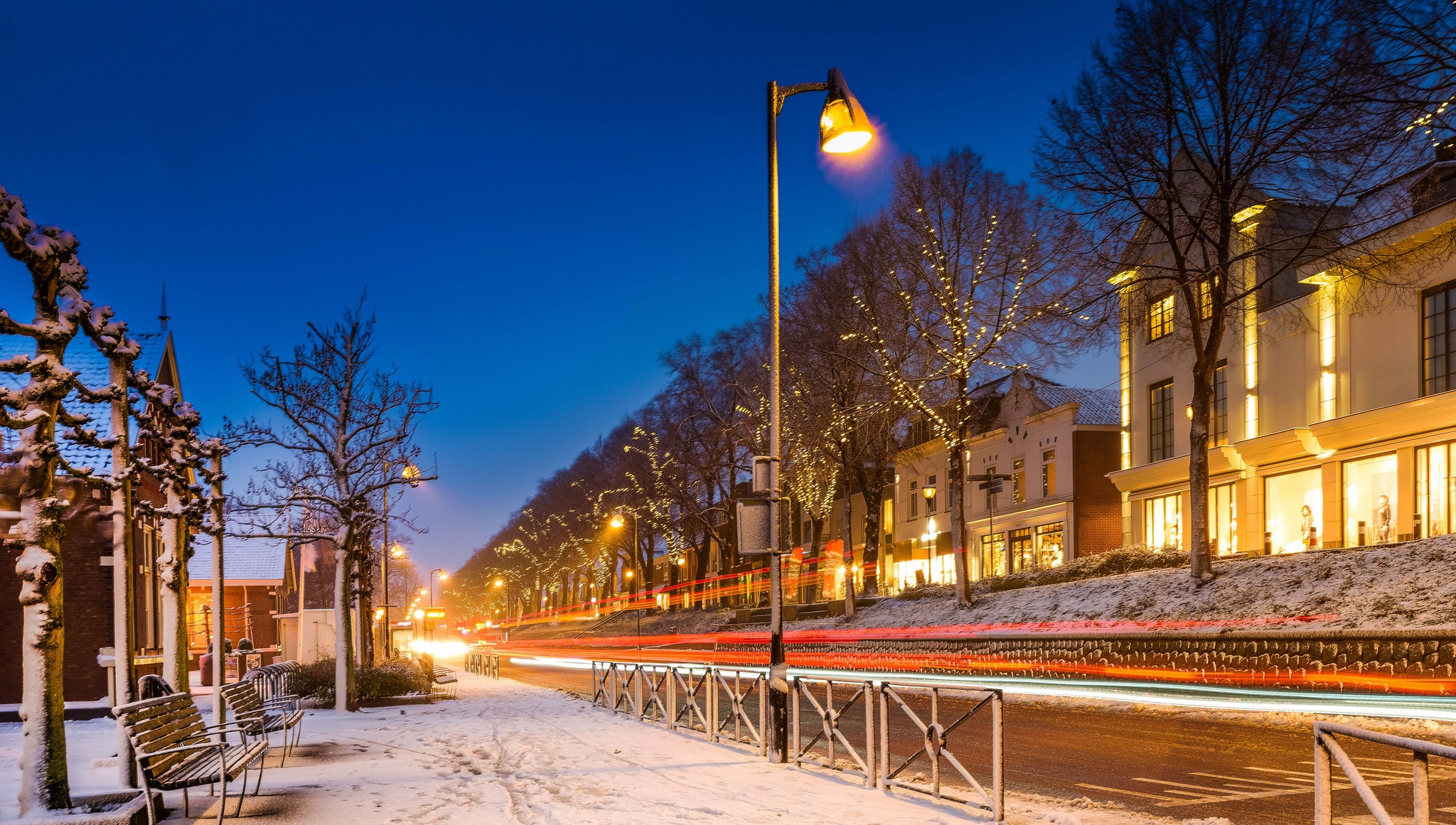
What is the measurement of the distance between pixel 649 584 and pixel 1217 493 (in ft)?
138

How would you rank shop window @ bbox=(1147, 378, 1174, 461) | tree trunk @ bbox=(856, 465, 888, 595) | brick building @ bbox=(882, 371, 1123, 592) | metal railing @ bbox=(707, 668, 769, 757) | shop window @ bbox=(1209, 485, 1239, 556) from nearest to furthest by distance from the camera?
1. metal railing @ bbox=(707, 668, 769, 757)
2. shop window @ bbox=(1209, 485, 1239, 556)
3. shop window @ bbox=(1147, 378, 1174, 461)
4. tree trunk @ bbox=(856, 465, 888, 595)
5. brick building @ bbox=(882, 371, 1123, 592)

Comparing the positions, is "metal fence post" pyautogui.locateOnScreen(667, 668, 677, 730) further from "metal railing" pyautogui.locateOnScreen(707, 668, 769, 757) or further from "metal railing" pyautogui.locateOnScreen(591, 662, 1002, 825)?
"metal railing" pyautogui.locateOnScreen(707, 668, 769, 757)

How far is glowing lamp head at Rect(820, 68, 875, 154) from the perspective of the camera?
12.2 meters

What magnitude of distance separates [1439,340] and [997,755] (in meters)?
22.9

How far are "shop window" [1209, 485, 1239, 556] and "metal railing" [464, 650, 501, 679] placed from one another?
2349cm

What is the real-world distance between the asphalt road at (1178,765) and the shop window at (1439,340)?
13502 millimetres

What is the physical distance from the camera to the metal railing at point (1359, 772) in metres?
4.62

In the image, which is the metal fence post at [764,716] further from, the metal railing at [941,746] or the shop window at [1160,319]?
the shop window at [1160,319]

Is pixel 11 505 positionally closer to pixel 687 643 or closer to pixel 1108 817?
pixel 1108 817

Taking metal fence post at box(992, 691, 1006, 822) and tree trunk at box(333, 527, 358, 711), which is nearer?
metal fence post at box(992, 691, 1006, 822)

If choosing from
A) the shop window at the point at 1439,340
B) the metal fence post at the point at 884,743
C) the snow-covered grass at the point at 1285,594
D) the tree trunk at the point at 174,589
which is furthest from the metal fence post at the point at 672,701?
the shop window at the point at 1439,340

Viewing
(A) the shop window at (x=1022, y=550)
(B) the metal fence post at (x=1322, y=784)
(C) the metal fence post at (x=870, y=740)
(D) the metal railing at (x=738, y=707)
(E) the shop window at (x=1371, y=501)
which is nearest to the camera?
(B) the metal fence post at (x=1322, y=784)

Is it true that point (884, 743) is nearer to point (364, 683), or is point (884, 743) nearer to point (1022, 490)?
point (364, 683)

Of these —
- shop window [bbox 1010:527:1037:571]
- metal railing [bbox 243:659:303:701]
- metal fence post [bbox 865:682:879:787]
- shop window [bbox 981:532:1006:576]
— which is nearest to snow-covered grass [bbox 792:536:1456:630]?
metal fence post [bbox 865:682:879:787]
